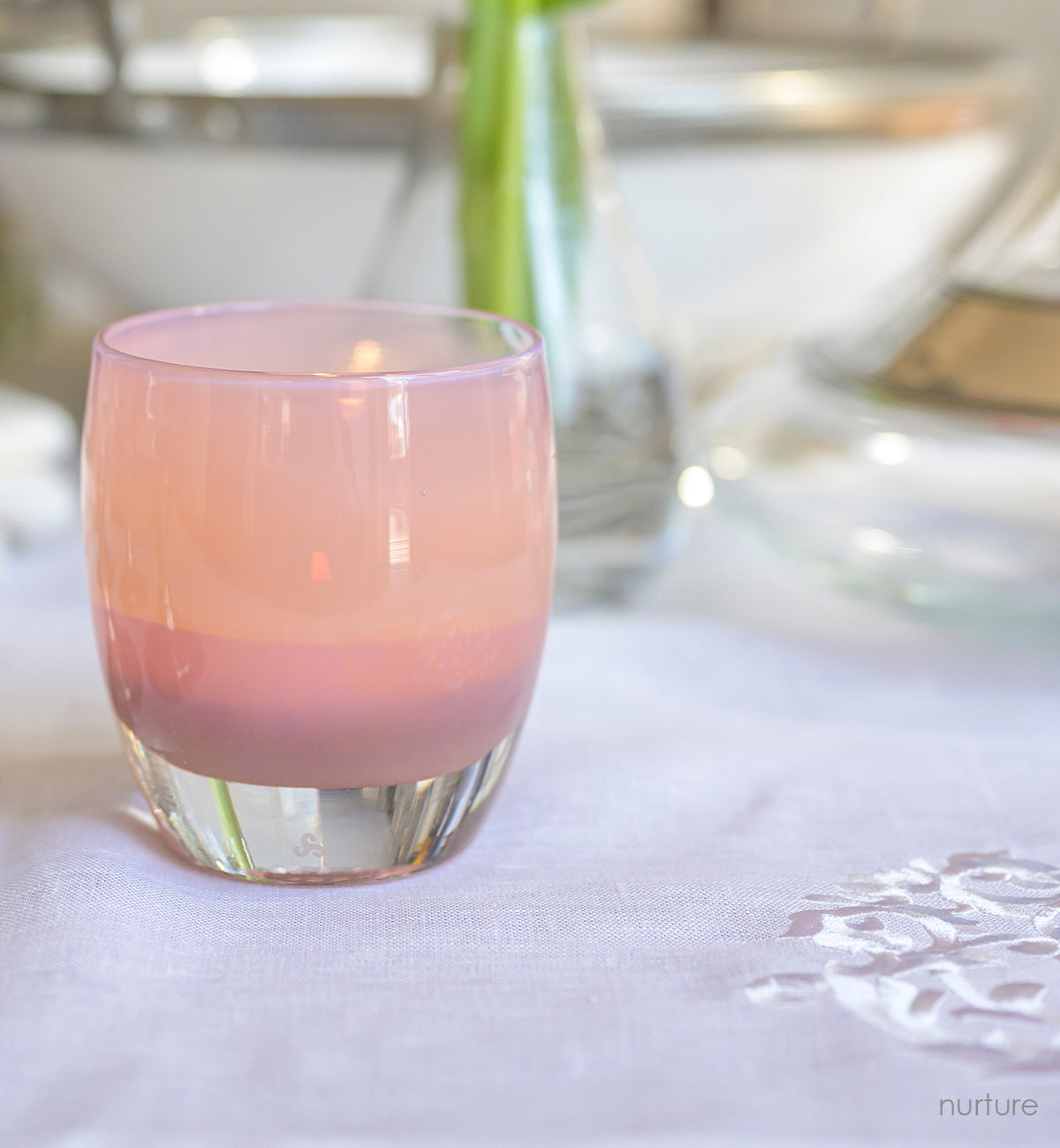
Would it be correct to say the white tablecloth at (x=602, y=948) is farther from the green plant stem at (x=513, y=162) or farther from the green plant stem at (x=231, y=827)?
the green plant stem at (x=513, y=162)

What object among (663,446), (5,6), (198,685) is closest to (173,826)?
(198,685)

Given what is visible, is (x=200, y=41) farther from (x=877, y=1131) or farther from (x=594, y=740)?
(x=877, y=1131)

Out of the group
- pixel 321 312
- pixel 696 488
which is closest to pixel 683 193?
pixel 696 488

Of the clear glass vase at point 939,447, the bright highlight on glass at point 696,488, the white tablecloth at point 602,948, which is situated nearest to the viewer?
the white tablecloth at point 602,948

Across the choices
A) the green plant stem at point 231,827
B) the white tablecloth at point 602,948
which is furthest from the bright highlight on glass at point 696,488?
the green plant stem at point 231,827

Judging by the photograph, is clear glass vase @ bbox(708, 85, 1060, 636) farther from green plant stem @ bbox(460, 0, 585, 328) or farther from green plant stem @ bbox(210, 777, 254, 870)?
green plant stem @ bbox(210, 777, 254, 870)

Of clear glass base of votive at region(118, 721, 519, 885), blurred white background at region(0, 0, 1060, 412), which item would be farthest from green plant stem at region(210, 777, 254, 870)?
blurred white background at region(0, 0, 1060, 412)
